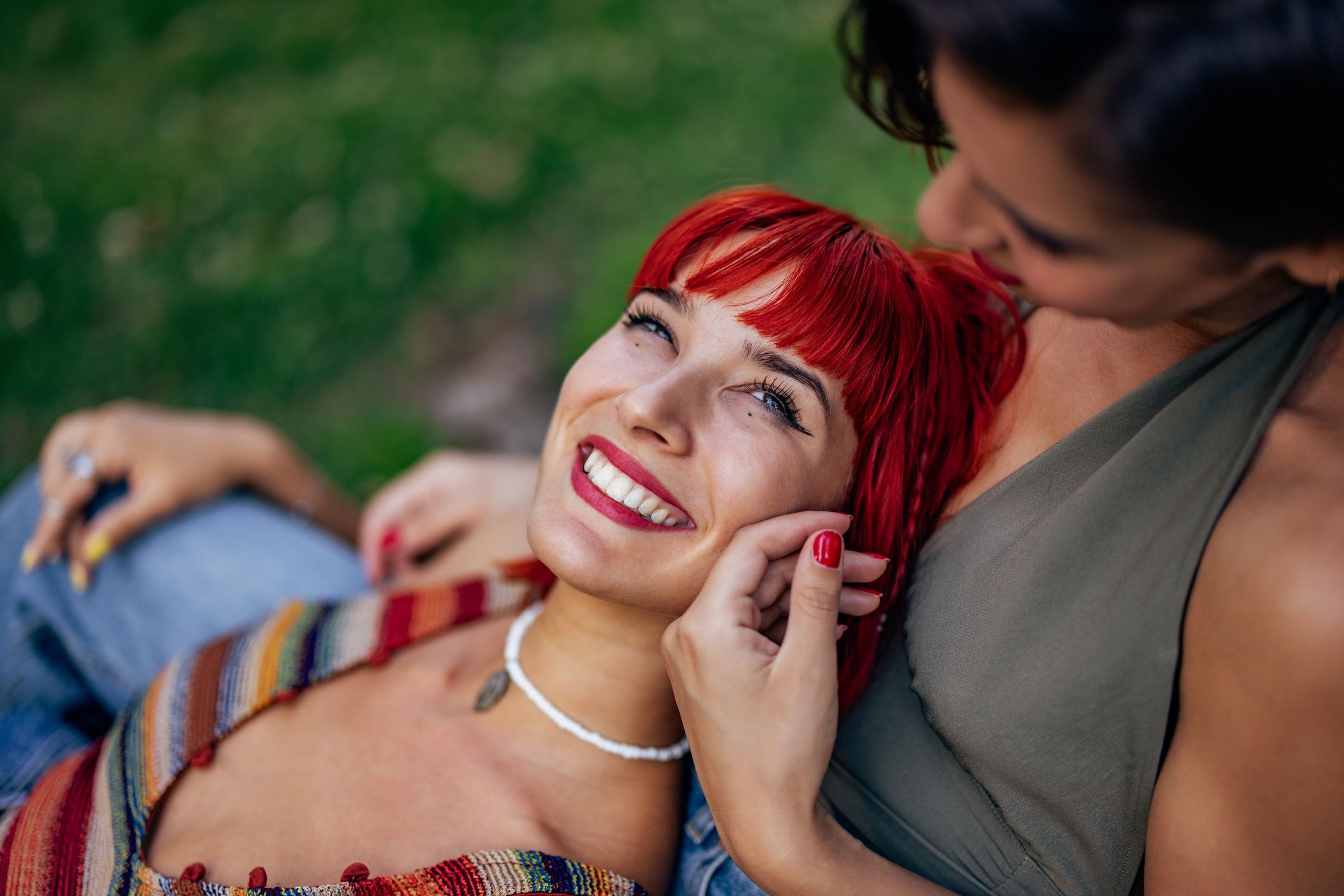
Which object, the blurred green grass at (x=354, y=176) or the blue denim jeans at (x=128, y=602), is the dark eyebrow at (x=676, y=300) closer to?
the blue denim jeans at (x=128, y=602)

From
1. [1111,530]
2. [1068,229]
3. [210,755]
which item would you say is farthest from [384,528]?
[1068,229]

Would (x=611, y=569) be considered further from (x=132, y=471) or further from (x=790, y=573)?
(x=132, y=471)

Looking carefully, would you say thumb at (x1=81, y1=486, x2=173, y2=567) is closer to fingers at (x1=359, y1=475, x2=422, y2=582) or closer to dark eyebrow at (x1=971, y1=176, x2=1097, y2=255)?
fingers at (x1=359, y1=475, x2=422, y2=582)

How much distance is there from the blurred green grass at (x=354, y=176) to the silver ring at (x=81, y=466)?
62.3 inches

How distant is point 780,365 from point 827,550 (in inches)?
17.2

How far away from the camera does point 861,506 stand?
2.23 meters

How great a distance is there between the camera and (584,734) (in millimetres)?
2383

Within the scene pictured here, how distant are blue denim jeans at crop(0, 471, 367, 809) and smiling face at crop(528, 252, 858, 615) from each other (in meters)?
1.35

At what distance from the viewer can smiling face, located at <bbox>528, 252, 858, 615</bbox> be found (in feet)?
6.79

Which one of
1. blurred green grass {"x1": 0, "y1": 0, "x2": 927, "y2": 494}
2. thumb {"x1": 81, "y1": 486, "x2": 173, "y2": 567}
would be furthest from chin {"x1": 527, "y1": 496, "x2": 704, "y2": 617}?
blurred green grass {"x1": 0, "y1": 0, "x2": 927, "y2": 494}

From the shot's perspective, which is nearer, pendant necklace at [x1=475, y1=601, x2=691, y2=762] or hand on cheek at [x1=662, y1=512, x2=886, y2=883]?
hand on cheek at [x1=662, y1=512, x2=886, y2=883]

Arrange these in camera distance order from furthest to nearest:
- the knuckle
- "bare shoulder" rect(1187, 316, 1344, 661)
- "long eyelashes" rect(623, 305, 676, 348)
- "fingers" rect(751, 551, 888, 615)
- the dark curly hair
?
"long eyelashes" rect(623, 305, 676, 348), "fingers" rect(751, 551, 888, 615), the knuckle, "bare shoulder" rect(1187, 316, 1344, 661), the dark curly hair

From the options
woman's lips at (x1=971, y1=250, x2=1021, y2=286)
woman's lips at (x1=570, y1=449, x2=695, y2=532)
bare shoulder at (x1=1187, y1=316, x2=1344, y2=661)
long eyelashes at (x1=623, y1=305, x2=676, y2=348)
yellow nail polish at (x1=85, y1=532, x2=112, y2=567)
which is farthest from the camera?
yellow nail polish at (x1=85, y1=532, x2=112, y2=567)

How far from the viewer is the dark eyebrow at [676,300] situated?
2252 mm
